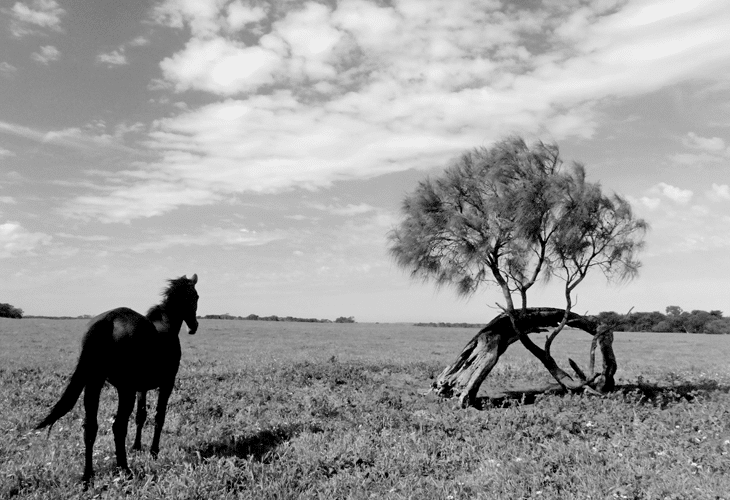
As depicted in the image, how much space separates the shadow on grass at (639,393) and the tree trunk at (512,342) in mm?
562

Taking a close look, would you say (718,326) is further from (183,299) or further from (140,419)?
(140,419)

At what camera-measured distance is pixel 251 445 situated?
1047cm

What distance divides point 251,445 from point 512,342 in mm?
9398

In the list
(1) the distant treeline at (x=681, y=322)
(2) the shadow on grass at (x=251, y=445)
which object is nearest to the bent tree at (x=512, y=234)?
(2) the shadow on grass at (x=251, y=445)

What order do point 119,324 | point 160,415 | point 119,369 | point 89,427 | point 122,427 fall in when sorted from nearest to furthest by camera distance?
point 89,427, point 122,427, point 119,369, point 119,324, point 160,415

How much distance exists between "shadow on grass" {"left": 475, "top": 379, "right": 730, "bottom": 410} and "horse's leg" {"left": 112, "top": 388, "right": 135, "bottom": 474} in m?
9.36

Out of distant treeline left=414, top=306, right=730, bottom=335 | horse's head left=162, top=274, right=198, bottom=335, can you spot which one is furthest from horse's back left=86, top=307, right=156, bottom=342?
distant treeline left=414, top=306, right=730, bottom=335

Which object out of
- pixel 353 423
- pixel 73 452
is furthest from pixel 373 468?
pixel 73 452

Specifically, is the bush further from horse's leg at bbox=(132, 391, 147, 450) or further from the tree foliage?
horse's leg at bbox=(132, 391, 147, 450)

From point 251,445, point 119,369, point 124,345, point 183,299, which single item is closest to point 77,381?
point 119,369

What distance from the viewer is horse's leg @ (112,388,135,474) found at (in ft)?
28.4

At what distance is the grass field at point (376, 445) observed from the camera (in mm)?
8320

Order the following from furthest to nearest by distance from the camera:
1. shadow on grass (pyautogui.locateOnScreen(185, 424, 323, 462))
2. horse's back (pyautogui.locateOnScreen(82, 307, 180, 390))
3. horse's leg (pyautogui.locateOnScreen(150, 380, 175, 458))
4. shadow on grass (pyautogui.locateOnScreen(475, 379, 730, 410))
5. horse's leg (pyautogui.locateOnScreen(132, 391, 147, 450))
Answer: shadow on grass (pyautogui.locateOnScreen(475, 379, 730, 410)) < horse's leg (pyautogui.locateOnScreen(132, 391, 147, 450)) < shadow on grass (pyautogui.locateOnScreen(185, 424, 323, 462)) < horse's leg (pyautogui.locateOnScreen(150, 380, 175, 458)) < horse's back (pyautogui.locateOnScreen(82, 307, 180, 390))

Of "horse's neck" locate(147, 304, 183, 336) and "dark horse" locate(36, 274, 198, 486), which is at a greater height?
"horse's neck" locate(147, 304, 183, 336)
